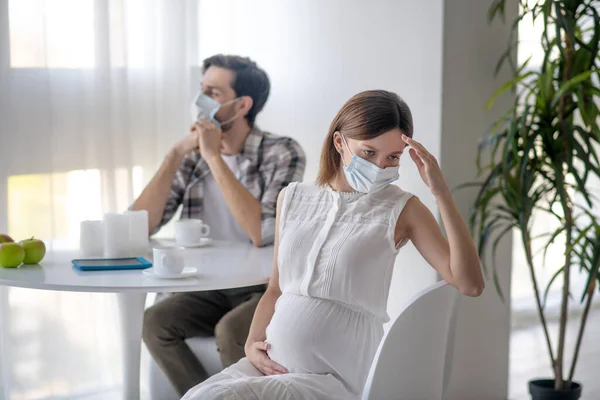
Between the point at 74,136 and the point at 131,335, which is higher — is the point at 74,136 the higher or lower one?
the higher one

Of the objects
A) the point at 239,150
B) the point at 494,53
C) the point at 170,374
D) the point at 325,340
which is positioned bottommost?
the point at 170,374

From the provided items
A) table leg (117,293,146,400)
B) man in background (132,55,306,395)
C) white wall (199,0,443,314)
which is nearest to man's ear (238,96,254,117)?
man in background (132,55,306,395)

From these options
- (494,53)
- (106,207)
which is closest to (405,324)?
(494,53)

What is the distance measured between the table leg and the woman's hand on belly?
508 millimetres

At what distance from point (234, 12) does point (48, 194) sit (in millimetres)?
1062

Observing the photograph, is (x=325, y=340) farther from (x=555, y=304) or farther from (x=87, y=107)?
(x=555, y=304)

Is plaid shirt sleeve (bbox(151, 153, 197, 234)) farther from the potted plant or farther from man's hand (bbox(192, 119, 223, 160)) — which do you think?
the potted plant

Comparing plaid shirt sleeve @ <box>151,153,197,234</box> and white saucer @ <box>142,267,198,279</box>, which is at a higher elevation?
plaid shirt sleeve @ <box>151,153,197,234</box>

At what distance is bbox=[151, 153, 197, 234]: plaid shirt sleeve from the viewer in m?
2.72

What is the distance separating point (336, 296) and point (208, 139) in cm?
99

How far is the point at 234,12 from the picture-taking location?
131 inches

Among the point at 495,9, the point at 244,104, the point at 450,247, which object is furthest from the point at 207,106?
the point at 450,247

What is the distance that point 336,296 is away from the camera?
1.79 meters

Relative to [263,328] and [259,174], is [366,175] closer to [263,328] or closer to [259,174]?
[263,328]
